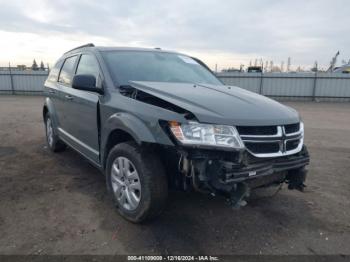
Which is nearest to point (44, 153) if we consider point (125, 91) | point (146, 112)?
point (125, 91)

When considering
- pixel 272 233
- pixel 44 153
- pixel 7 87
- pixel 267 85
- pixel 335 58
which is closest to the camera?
pixel 272 233

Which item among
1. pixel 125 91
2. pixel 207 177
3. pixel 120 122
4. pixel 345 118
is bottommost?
pixel 345 118

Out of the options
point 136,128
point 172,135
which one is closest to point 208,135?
point 172,135

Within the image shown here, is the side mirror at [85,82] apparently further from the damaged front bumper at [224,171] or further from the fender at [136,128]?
the damaged front bumper at [224,171]

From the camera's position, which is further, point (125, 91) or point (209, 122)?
point (125, 91)

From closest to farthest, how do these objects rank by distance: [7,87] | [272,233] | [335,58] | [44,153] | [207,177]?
1. [207,177]
2. [272,233]
3. [44,153]
4. [7,87]
5. [335,58]

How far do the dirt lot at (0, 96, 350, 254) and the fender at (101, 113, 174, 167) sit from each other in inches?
36.5

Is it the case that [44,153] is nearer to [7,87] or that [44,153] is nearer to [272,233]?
[272,233]

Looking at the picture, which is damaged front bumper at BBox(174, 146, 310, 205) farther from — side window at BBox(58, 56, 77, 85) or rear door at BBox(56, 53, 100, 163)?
side window at BBox(58, 56, 77, 85)

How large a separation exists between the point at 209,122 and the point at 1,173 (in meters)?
3.65

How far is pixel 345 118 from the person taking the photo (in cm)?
1223

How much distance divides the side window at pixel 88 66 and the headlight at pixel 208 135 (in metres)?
1.71

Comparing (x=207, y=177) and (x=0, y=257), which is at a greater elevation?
(x=207, y=177)

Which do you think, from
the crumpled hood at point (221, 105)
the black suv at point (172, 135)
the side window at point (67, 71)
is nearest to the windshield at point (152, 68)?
the black suv at point (172, 135)
